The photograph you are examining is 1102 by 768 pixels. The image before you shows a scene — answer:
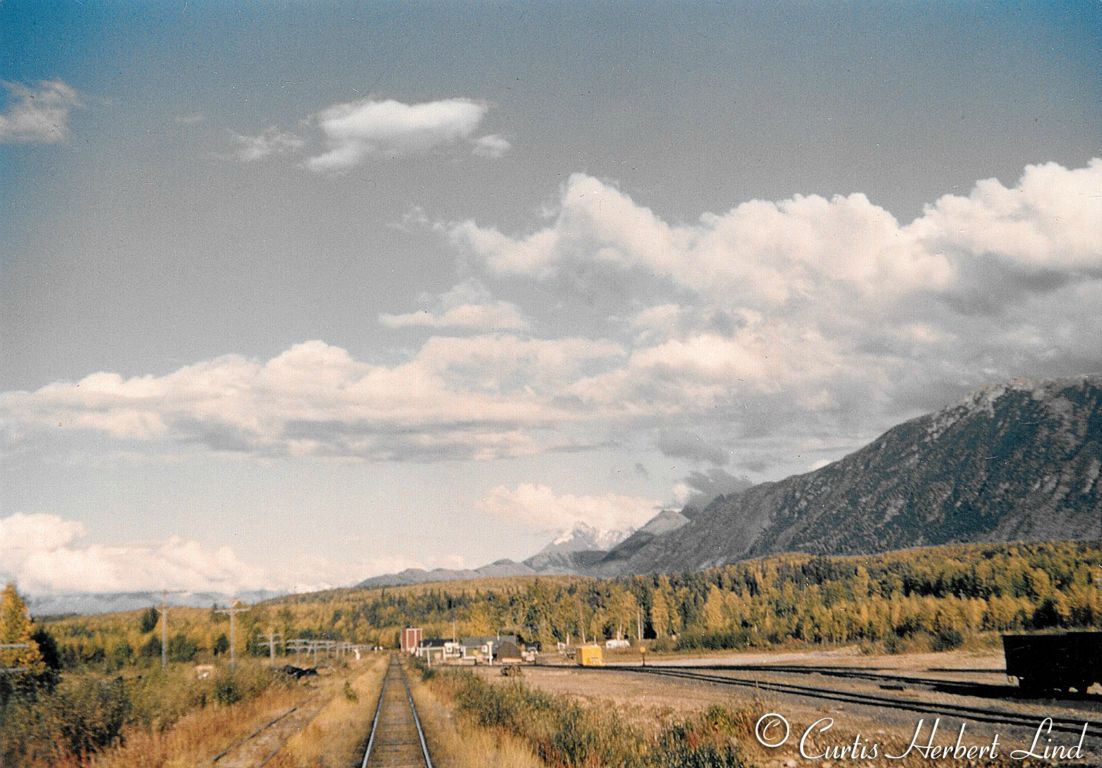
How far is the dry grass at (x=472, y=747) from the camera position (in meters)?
20.9

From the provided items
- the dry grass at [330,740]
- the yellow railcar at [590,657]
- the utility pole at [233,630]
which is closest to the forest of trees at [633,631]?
the utility pole at [233,630]

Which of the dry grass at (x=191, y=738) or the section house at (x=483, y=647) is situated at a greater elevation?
the dry grass at (x=191, y=738)

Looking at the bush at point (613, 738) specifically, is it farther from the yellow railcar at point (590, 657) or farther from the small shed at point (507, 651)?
the small shed at point (507, 651)

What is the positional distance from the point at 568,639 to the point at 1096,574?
11523 centimetres

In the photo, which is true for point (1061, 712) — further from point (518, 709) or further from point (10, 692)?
point (10, 692)

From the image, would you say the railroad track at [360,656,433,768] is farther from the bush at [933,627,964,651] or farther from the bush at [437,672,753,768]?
the bush at [933,627,964,651]

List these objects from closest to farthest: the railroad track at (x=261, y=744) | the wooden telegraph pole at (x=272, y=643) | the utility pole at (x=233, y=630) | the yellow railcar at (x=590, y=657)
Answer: the railroad track at (x=261, y=744) → the utility pole at (x=233, y=630) → the wooden telegraph pole at (x=272, y=643) → the yellow railcar at (x=590, y=657)

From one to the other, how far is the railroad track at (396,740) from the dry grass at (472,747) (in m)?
0.42

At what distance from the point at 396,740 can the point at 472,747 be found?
6.50m

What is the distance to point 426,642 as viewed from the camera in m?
194

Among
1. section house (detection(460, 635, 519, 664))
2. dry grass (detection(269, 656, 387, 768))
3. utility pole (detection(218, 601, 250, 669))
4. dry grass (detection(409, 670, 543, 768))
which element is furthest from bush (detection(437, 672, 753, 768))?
section house (detection(460, 635, 519, 664))

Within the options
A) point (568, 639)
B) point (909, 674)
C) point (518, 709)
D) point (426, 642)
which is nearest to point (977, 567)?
point (568, 639)
